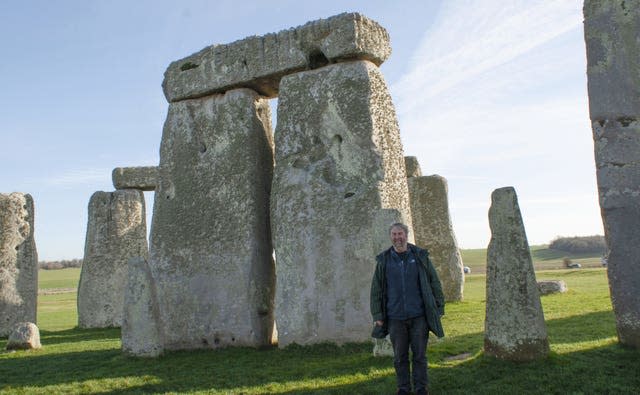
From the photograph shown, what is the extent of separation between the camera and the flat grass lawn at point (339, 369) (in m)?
6.46

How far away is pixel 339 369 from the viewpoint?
7.74 meters

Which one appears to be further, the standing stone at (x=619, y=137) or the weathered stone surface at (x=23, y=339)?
the weathered stone surface at (x=23, y=339)

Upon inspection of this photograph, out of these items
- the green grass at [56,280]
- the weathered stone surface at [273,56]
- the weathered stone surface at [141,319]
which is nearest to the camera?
the weathered stone surface at [141,319]

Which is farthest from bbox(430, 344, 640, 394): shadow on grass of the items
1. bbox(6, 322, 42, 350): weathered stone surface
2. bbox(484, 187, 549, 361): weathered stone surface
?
bbox(6, 322, 42, 350): weathered stone surface

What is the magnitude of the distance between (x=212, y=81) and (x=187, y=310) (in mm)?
4229

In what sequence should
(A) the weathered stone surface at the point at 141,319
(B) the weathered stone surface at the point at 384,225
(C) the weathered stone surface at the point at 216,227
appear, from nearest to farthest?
(B) the weathered stone surface at the point at 384,225
(A) the weathered stone surface at the point at 141,319
(C) the weathered stone surface at the point at 216,227

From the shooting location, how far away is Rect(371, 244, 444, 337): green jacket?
6.03m

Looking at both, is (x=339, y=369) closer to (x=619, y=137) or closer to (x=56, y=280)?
(x=619, y=137)

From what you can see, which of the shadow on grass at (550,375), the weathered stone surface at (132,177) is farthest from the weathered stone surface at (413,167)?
the shadow on grass at (550,375)

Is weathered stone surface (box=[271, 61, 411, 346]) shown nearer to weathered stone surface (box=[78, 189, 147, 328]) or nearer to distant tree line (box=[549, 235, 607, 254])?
weathered stone surface (box=[78, 189, 147, 328])

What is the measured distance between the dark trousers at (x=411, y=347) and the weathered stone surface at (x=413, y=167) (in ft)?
36.4

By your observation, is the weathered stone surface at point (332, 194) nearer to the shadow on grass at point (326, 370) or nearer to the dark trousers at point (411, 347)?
the shadow on grass at point (326, 370)

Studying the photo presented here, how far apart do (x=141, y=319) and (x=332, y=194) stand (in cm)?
365

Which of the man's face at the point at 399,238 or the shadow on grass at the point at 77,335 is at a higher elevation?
the man's face at the point at 399,238
